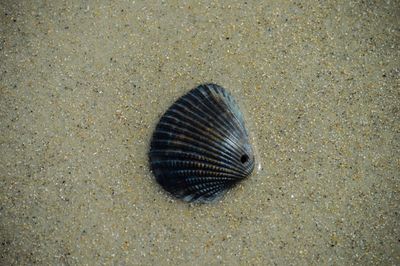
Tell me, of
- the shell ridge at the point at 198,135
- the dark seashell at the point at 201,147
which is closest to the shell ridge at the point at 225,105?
the dark seashell at the point at 201,147

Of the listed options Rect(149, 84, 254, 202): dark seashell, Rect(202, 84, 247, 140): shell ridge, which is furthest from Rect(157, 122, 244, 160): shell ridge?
Rect(202, 84, 247, 140): shell ridge

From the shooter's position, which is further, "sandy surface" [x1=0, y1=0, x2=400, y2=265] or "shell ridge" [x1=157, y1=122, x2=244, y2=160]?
"sandy surface" [x1=0, y1=0, x2=400, y2=265]

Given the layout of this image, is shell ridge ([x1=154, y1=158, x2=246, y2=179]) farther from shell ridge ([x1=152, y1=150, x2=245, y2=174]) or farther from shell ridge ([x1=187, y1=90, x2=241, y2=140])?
shell ridge ([x1=187, y1=90, x2=241, y2=140])

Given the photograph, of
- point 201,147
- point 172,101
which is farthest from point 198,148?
point 172,101

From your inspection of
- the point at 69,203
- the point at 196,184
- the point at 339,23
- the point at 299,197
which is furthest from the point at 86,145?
the point at 339,23

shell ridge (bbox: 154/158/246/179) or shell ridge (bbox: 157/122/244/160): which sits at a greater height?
shell ridge (bbox: 157/122/244/160)

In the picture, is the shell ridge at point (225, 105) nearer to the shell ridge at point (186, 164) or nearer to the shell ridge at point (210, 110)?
the shell ridge at point (210, 110)
